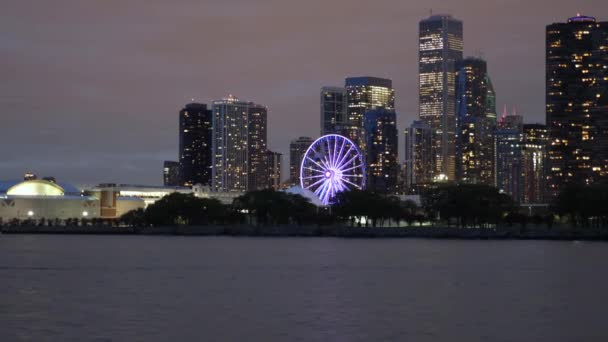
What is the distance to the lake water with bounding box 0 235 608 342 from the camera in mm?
36125

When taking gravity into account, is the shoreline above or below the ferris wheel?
below

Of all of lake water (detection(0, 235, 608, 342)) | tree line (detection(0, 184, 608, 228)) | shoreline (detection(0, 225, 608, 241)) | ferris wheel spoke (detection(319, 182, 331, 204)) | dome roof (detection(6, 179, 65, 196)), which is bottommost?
lake water (detection(0, 235, 608, 342))

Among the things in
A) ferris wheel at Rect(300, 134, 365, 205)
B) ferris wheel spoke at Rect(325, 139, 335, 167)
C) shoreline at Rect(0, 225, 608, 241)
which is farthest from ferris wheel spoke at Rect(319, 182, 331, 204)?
shoreline at Rect(0, 225, 608, 241)

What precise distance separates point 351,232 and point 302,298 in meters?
92.2

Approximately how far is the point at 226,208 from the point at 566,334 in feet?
452

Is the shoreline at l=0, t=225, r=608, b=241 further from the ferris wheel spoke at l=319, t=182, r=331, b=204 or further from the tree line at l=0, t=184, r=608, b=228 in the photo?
the ferris wheel spoke at l=319, t=182, r=331, b=204

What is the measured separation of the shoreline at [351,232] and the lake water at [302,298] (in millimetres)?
50835

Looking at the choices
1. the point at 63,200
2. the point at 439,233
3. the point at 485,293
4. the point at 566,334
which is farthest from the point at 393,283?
the point at 63,200

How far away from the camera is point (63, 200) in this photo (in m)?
181

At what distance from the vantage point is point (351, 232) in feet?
457

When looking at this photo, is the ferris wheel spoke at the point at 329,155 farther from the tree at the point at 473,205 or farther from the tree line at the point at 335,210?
the tree at the point at 473,205

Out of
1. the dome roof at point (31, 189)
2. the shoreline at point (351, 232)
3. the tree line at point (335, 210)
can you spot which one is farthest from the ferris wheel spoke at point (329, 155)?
the dome roof at point (31, 189)

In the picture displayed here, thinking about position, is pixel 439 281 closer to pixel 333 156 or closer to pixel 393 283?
pixel 393 283

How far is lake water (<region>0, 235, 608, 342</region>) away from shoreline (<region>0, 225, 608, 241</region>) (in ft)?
167
